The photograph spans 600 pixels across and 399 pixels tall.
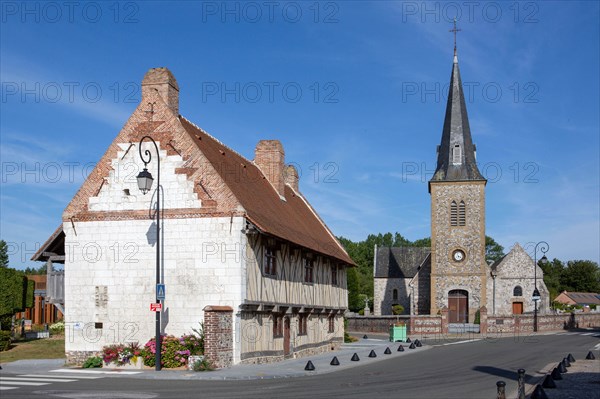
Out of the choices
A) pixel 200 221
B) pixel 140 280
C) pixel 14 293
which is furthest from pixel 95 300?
pixel 14 293

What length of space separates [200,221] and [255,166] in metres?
8.91

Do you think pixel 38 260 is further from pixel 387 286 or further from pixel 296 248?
pixel 387 286

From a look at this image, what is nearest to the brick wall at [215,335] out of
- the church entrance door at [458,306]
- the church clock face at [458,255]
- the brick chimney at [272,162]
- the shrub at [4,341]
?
the brick chimney at [272,162]

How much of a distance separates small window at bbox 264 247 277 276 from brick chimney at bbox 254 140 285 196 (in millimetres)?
6416

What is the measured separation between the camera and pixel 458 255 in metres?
58.5

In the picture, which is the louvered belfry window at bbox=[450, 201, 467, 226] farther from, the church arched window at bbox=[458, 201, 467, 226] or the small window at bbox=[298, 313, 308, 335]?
the small window at bbox=[298, 313, 308, 335]

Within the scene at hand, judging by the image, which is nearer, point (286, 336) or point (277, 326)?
point (277, 326)

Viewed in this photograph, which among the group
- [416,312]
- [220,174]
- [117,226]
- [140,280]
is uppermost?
[220,174]

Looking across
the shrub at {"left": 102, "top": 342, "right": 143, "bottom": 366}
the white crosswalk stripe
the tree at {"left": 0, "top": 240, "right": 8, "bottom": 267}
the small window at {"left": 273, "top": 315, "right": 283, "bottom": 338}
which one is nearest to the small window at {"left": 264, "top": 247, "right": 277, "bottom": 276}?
→ the small window at {"left": 273, "top": 315, "right": 283, "bottom": 338}

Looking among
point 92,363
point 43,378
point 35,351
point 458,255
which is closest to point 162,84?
point 92,363

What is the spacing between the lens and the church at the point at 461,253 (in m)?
57.6

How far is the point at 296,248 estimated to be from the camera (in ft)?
86.9

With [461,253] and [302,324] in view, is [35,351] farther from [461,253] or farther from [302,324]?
[461,253]

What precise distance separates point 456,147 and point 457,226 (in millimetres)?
6738
